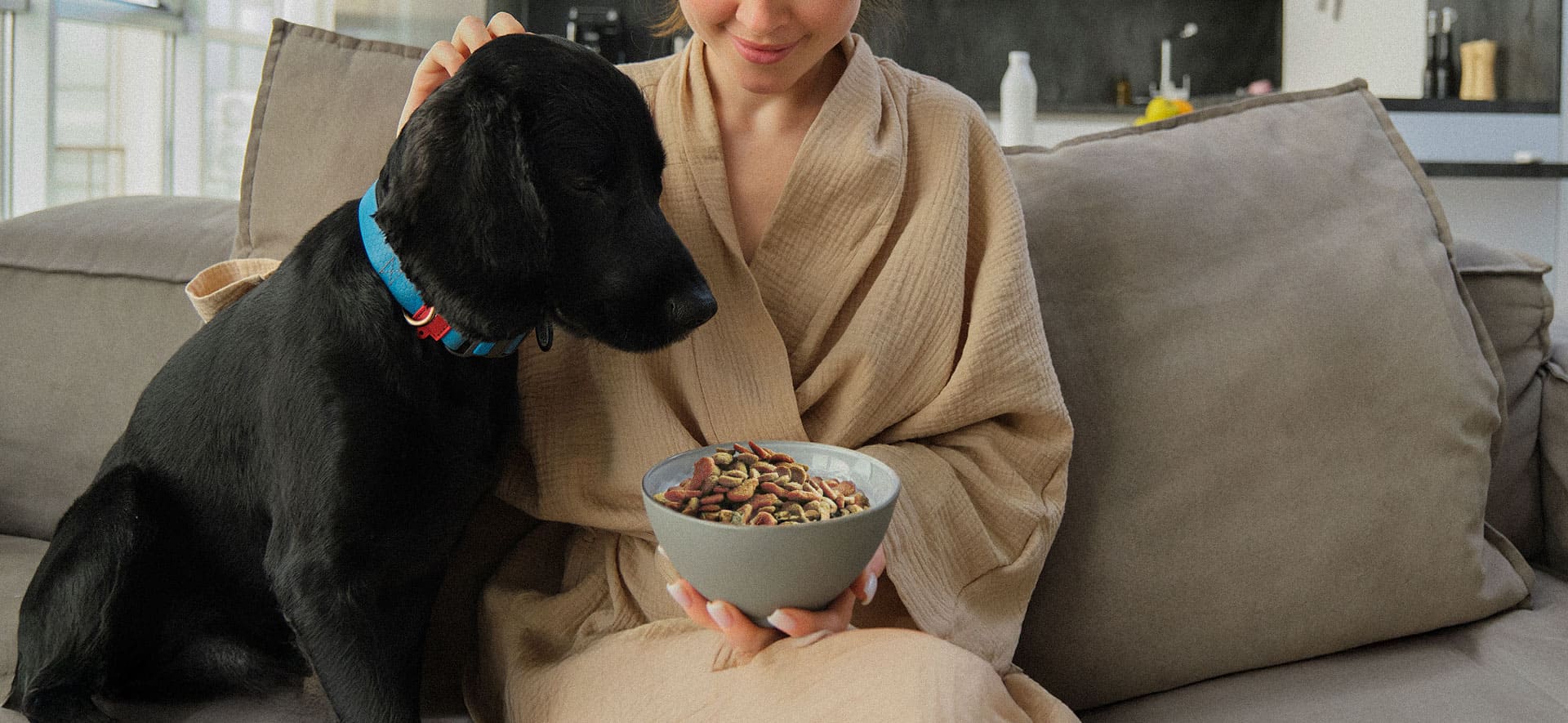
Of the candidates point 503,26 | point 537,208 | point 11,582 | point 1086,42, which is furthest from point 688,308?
point 1086,42

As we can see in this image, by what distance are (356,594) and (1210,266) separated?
3.21 feet

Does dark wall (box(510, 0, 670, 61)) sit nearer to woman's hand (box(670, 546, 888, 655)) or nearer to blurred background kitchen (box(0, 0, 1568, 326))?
blurred background kitchen (box(0, 0, 1568, 326))

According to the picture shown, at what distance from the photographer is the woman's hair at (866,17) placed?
139cm

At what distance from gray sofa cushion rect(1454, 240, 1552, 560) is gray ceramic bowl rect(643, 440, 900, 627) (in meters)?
0.98

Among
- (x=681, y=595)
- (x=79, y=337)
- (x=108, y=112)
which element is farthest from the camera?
(x=108, y=112)

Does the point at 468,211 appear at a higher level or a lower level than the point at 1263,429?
higher

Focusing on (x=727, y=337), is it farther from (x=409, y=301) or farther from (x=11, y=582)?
(x=11, y=582)

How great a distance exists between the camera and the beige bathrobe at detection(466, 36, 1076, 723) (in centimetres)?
109

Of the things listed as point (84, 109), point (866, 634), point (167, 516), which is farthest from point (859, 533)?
point (84, 109)

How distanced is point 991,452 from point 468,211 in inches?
22.8

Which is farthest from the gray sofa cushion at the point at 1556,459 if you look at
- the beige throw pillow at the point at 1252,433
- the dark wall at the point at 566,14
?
the dark wall at the point at 566,14

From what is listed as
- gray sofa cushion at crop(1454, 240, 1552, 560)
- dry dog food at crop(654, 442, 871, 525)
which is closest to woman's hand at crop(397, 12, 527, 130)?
dry dog food at crop(654, 442, 871, 525)

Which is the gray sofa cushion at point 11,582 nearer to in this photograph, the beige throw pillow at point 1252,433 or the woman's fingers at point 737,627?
the woman's fingers at point 737,627

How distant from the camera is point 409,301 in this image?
0.92 m
